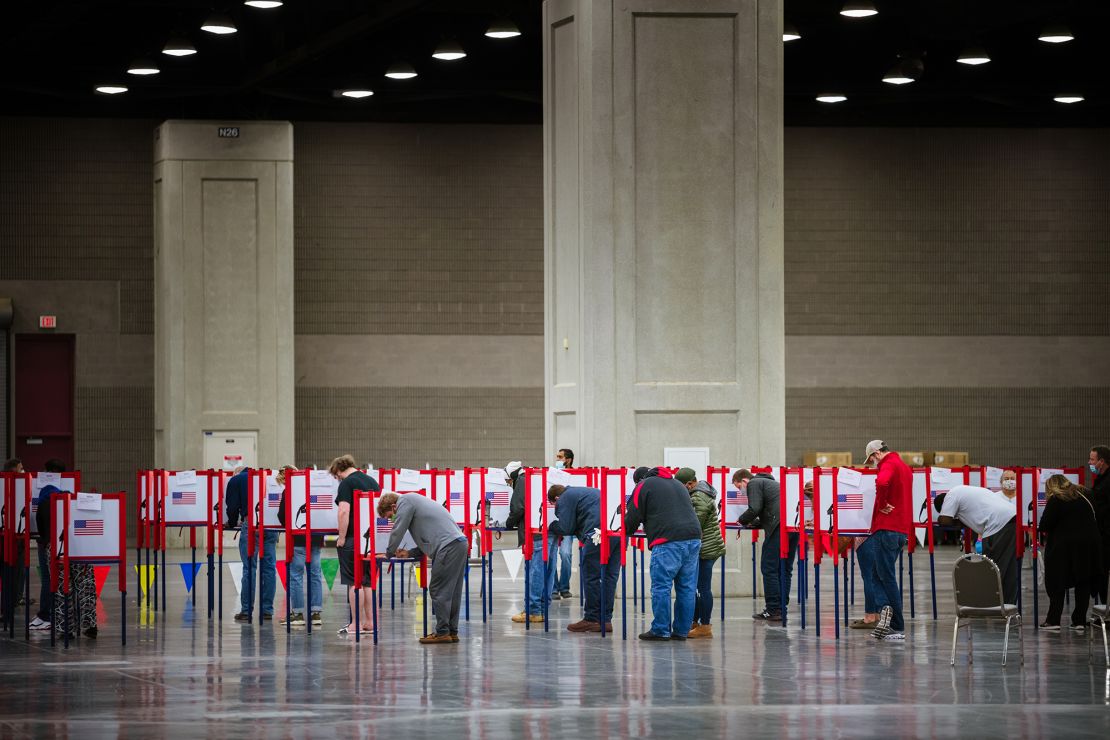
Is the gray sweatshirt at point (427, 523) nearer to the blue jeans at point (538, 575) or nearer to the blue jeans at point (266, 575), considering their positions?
the blue jeans at point (538, 575)

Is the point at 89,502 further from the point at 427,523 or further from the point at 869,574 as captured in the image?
the point at 869,574

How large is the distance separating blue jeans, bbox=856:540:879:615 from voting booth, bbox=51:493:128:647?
700cm

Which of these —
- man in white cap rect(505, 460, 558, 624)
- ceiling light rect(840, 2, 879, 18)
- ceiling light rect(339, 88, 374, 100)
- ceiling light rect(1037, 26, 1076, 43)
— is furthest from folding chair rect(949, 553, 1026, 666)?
ceiling light rect(339, 88, 374, 100)

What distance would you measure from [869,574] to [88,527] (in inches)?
297

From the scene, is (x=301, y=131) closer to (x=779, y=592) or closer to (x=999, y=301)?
(x=999, y=301)

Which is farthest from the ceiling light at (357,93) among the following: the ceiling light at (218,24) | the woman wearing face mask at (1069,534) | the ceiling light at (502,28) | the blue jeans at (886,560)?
the woman wearing face mask at (1069,534)

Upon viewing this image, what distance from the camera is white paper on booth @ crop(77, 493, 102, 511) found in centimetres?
1533

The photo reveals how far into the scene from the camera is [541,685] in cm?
1270

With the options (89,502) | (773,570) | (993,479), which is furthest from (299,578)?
(993,479)

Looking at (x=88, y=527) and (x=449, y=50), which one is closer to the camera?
(x=88, y=527)

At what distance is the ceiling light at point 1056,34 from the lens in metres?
26.1

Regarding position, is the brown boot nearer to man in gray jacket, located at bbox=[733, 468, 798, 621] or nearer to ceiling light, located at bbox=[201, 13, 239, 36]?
man in gray jacket, located at bbox=[733, 468, 798, 621]

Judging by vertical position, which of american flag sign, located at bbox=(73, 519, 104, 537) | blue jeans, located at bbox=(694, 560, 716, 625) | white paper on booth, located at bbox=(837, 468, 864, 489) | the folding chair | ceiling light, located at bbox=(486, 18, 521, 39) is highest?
ceiling light, located at bbox=(486, 18, 521, 39)

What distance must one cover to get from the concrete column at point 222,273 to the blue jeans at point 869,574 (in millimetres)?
17689
